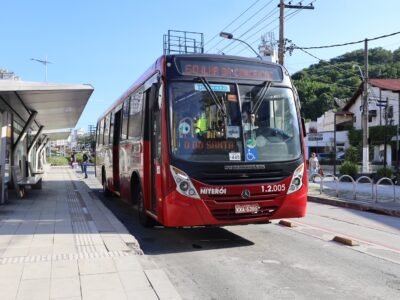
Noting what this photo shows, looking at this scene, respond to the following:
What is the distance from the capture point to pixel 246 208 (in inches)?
316

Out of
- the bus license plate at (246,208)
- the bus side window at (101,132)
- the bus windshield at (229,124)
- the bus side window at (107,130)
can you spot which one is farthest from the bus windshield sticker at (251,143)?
the bus side window at (101,132)

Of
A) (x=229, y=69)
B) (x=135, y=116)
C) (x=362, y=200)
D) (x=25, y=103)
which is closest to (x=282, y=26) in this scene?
(x=362, y=200)

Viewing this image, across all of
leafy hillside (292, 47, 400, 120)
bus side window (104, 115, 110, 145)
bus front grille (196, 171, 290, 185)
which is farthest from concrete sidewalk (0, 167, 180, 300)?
leafy hillside (292, 47, 400, 120)

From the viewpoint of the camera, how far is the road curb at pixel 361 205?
1397 cm

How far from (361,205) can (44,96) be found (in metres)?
10.8

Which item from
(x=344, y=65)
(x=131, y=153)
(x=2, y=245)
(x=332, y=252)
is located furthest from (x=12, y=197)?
(x=344, y=65)

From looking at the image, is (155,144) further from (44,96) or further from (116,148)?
(44,96)

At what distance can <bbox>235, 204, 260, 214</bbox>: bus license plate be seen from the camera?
799cm

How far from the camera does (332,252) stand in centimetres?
792

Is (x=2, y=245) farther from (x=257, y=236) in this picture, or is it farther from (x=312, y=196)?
(x=312, y=196)

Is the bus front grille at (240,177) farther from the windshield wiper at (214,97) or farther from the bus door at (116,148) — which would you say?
the bus door at (116,148)

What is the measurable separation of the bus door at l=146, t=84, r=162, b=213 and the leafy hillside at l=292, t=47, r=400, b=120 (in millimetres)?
27842

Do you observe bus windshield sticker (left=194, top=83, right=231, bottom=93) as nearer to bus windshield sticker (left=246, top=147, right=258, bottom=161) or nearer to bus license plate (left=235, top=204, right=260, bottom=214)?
bus windshield sticker (left=246, top=147, right=258, bottom=161)

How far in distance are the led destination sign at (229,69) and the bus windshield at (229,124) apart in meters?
0.20
